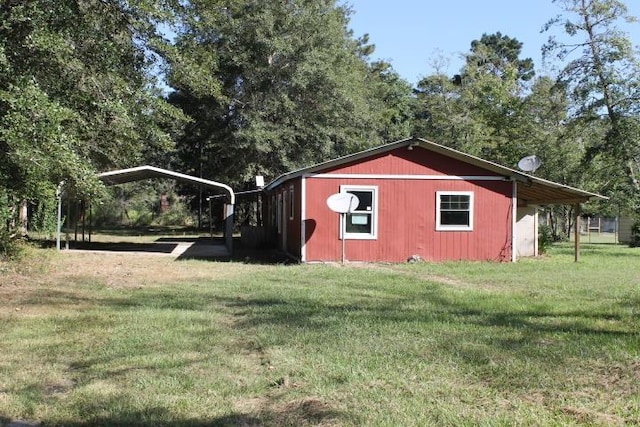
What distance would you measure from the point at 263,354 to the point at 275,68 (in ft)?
79.1

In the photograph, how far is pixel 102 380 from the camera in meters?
5.06

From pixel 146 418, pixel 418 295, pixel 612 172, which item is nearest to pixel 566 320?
pixel 418 295

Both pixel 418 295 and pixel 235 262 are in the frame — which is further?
pixel 235 262

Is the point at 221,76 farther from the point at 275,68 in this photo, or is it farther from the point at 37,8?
the point at 37,8

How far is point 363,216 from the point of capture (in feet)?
51.5

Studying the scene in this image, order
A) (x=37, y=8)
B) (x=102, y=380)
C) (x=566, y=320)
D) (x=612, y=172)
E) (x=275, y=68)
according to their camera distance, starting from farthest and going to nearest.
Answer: (x=275, y=68) → (x=612, y=172) → (x=37, y=8) → (x=566, y=320) → (x=102, y=380)

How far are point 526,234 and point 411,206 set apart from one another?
16.6ft

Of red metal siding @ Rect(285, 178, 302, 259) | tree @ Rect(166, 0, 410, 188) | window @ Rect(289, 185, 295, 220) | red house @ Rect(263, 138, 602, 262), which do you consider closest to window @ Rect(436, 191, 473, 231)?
red house @ Rect(263, 138, 602, 262)

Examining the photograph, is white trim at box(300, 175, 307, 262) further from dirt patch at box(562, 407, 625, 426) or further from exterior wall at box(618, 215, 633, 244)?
exterior wall at box(618, 215, 633, 244)

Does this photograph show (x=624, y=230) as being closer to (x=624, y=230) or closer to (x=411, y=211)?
(x=624, y=230)

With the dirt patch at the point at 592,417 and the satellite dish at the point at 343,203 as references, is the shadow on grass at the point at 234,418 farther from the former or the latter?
the satellite dish at the point at 343,203

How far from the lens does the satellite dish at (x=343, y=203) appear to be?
48.4 ft

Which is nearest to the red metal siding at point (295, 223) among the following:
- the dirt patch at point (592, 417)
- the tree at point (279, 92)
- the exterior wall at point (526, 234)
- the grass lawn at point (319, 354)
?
the grass lawn at point (319, 354)

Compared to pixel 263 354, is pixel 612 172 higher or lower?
higher
